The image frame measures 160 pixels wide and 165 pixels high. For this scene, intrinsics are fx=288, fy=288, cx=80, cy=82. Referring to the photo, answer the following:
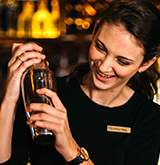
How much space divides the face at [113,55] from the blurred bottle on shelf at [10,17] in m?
1.63

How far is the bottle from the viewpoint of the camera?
2.88ft

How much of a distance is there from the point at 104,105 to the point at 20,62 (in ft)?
1.84

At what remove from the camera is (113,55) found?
1.11 metres

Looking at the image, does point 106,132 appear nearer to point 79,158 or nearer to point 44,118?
point 79,158

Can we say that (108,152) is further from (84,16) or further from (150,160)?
(84,16)

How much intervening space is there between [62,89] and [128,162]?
466 mm

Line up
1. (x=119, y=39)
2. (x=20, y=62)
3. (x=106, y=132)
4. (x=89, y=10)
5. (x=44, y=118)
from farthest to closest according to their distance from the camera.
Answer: (x=89, y=10)
(x=106, y=132)
(x=119, y=39)
(x=20, y=62)
(x=44, y=118)

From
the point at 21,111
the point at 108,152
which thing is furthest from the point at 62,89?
the point at 108,152

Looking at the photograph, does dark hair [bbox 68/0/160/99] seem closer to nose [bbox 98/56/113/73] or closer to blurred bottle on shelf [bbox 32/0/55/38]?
nose [bbox 98/56/113/73]

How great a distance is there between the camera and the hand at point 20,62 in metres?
0.93

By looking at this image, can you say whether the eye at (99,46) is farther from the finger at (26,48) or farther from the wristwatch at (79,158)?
the wristwatch at (79,158)

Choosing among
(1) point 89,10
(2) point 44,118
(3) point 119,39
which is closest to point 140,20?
(3) point 119,39

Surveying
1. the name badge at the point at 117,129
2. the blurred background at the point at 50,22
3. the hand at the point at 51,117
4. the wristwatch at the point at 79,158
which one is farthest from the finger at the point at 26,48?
the blurred background at the point at 50,22

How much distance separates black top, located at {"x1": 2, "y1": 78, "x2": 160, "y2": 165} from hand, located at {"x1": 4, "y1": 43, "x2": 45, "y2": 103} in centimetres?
28
